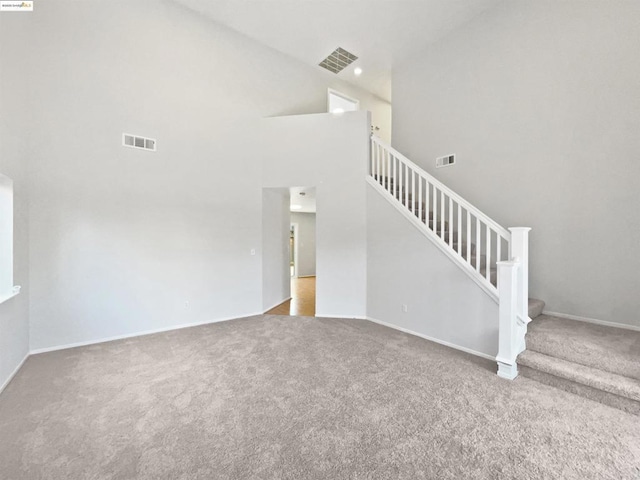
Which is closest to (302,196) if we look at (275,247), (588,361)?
(275,247)

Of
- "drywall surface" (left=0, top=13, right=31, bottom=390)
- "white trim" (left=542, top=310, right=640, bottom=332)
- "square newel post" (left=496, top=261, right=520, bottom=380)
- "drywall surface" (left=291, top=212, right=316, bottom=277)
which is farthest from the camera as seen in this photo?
"drywall surface" (left=291, top=212, right=316, bottom=277)

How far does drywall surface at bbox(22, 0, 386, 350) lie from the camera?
11.1 ft

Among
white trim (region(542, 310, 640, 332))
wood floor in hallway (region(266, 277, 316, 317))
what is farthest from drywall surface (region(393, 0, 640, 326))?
wood floor in hallway (region(266, 277, 316, 317))

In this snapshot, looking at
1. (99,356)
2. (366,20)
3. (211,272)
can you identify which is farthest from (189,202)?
(366,20)

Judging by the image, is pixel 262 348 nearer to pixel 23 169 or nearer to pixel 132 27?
pixel 23 169

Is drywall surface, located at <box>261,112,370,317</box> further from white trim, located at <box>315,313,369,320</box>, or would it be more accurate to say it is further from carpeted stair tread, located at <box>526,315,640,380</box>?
carpeted stair tread, located at <box>526,315,640,380</box>

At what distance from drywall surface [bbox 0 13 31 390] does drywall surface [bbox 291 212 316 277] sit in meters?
7.60

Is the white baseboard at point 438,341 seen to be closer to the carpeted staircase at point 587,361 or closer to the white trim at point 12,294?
the carpeted staircase at point 587,361

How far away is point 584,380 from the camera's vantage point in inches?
89.4

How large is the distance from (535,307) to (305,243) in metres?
8.06

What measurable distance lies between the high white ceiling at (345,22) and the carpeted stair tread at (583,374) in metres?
5.13

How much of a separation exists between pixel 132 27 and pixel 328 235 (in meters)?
4.30

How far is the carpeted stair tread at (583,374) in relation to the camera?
2.11 m

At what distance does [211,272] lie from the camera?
4.55 metres
